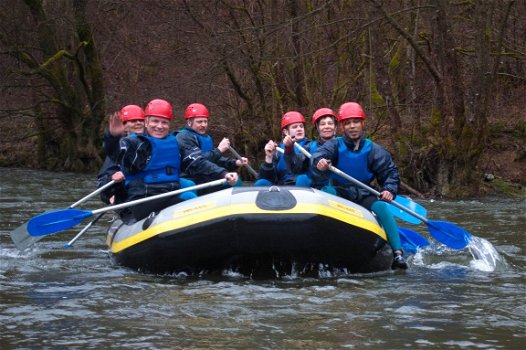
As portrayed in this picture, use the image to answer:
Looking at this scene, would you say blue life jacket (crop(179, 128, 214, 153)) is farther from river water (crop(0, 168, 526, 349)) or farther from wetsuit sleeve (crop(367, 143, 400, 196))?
wetsuit sleeve (crop(367, 143, 400, 196))

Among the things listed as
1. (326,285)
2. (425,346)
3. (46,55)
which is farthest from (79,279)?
(46,55)

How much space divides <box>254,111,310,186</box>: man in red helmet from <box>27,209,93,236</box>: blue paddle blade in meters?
1.67

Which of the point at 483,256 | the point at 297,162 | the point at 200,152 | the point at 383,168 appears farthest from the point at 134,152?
the point at 483,256

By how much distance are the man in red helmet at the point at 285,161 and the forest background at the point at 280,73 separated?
4.95m

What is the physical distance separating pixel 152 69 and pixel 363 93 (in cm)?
682

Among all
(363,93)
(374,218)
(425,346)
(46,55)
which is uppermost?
(46,55)

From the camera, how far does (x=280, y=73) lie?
56.7ft

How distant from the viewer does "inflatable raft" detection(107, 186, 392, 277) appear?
6578 millimetres

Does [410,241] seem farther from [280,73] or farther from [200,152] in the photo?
[280,73]

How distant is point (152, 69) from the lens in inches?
874

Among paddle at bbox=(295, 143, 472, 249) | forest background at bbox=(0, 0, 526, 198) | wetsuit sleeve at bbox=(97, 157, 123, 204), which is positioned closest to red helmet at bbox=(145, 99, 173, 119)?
wetsuit sleeve at bbox=(97, 157, 123, 204)

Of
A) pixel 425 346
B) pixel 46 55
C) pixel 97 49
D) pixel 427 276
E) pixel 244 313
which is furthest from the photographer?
pixel 97 49

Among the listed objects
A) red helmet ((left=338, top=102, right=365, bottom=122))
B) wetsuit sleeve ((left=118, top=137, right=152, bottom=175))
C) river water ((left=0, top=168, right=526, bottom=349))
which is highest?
red helmet ((left=338, top=102, right=365, bottom=122))

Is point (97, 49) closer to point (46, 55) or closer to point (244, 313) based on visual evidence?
point (46, 55)
